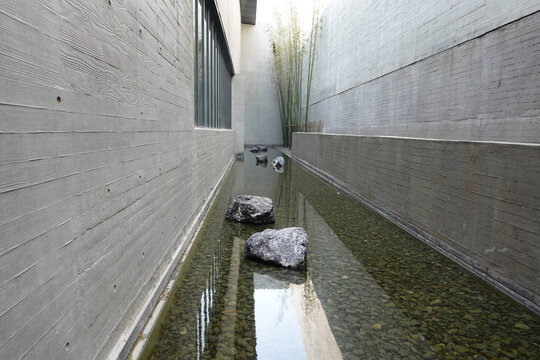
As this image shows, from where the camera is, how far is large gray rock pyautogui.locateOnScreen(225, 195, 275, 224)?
4.37 meters

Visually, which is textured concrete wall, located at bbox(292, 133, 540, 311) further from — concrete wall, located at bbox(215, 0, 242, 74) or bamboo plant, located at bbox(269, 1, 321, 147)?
bamboo plant, located at bbox(269, 1, 321, 147)

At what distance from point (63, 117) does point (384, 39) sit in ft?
24.5

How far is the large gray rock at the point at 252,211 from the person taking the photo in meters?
4.37

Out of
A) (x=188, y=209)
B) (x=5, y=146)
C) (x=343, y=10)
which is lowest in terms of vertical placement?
(x=188, y=209)

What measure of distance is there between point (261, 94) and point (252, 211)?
17308mm

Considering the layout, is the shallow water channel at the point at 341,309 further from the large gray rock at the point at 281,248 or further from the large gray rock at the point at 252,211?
the large gray rock at the point at 252,211

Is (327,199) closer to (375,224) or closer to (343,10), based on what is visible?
(375,224)

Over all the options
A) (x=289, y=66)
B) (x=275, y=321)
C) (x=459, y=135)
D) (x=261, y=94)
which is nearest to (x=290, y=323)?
(x=275, y=321)

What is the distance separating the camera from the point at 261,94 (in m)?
20.8

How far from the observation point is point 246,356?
1.86 meters

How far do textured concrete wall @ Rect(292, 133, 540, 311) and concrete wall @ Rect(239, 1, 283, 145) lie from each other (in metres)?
16.3

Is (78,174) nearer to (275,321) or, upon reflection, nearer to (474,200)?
(275,321)

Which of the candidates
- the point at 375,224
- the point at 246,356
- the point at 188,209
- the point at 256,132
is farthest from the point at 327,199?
the point at 256,132

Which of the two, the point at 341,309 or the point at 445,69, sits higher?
the point at 445,69
